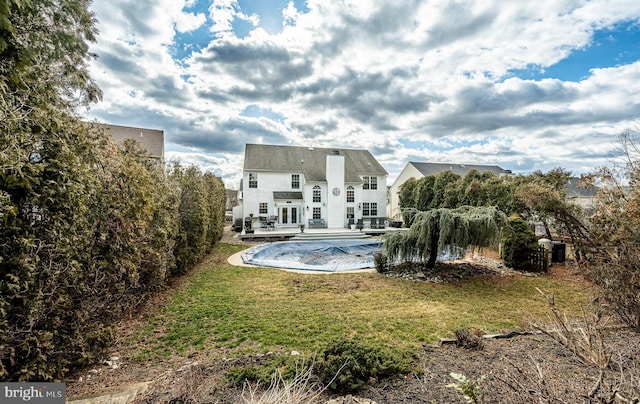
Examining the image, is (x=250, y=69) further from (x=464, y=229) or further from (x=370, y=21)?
(x=464, y=229)

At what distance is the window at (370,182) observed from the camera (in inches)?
1084

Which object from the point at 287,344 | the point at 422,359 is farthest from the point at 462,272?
the point at 287,344

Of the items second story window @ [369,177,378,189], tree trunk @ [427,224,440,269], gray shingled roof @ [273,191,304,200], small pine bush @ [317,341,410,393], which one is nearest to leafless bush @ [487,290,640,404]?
small pine bush @ [317,341,410,393]

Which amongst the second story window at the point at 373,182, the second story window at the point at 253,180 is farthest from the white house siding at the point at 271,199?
the second story window at the point at 373,182

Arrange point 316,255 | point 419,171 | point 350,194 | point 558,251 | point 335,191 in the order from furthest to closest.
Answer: point 419,171, point 350,194, point 335,191, point 316,255, point 558,251

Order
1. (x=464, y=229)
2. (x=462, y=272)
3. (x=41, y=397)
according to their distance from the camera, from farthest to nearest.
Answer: (x=462, y=272) → (x=464, y=229) → (x=41, y=397)

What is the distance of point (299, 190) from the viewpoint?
26.0 metres

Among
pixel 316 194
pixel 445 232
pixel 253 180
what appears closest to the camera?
pixel 445 232

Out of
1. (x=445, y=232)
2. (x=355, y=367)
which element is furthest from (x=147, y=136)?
(x=355, y=367)

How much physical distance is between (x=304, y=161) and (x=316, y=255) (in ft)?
46.0

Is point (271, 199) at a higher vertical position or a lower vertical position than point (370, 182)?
lower

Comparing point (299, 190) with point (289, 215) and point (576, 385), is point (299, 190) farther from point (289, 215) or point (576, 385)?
point (576, 385)

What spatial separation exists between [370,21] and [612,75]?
29.2 feet

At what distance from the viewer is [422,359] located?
4066mm
